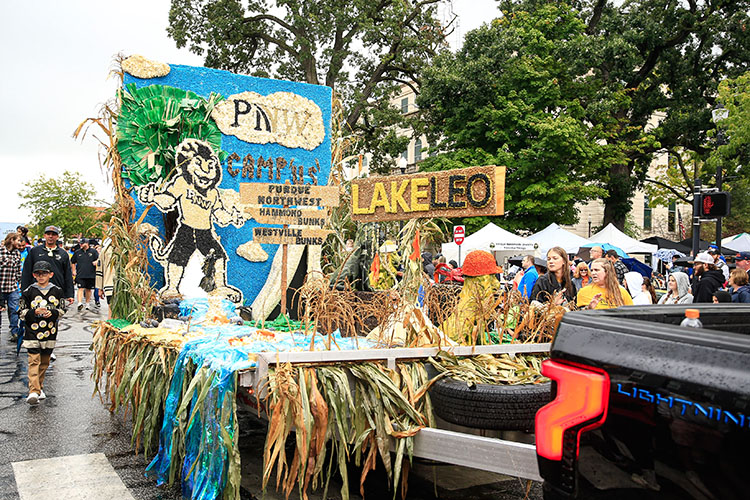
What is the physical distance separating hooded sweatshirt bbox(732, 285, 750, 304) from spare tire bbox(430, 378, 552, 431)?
6005mm

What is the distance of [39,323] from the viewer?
7328 millimetres

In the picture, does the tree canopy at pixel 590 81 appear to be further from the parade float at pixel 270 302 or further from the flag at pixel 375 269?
the flag at pixel 375 269

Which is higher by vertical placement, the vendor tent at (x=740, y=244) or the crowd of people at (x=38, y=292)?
the vendor tent at (x=740, y=244)

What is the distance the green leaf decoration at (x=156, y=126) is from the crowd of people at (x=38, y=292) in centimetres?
165

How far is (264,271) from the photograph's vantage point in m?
8.65

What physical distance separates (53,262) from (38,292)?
1.65 m

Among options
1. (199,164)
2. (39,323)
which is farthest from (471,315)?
(39,323)

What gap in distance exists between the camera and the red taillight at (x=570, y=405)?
1836mm

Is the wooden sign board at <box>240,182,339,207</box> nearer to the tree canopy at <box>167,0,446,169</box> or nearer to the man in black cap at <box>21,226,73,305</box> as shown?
the man in black cap at <box>21,226,73,305</box>

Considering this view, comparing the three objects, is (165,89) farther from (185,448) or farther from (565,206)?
(565,206)

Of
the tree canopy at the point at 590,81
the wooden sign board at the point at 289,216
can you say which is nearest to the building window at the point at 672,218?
the tree canopy at the point at 590,81

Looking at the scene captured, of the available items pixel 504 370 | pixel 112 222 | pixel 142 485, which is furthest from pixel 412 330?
pixel 112 222

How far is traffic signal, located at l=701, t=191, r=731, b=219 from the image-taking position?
11.1 meters

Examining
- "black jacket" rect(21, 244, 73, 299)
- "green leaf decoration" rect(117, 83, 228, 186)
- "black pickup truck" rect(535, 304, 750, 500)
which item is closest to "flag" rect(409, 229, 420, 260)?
"black pickup truck" rect(535, 304, 750, 500)
